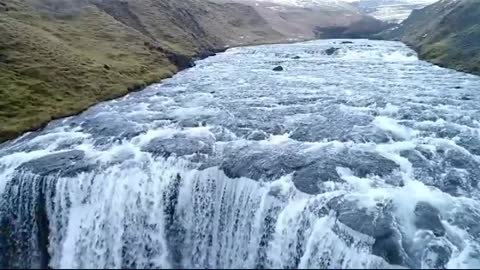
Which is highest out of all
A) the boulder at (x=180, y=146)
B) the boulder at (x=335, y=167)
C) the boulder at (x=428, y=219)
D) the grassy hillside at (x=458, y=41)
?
the boulder at (x=428, y=219)

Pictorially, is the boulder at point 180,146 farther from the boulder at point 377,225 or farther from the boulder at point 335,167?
the boulder at point 377,225

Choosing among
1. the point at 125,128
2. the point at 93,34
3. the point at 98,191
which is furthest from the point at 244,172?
the point at 93,34

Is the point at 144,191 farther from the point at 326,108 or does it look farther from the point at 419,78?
the point at 419,78

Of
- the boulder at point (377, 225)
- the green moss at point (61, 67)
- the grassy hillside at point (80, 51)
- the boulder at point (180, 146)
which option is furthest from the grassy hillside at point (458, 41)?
the boulder at point (377, 225)

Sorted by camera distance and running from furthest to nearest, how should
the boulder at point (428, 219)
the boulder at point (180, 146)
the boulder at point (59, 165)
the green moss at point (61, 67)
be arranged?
the green moss at point (61, 67) < the boulder at point (180, 146) < the boulder at point (59, 165) < the boulder at point (428, 219)

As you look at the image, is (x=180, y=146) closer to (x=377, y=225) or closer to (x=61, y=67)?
(x=377, y=225)
